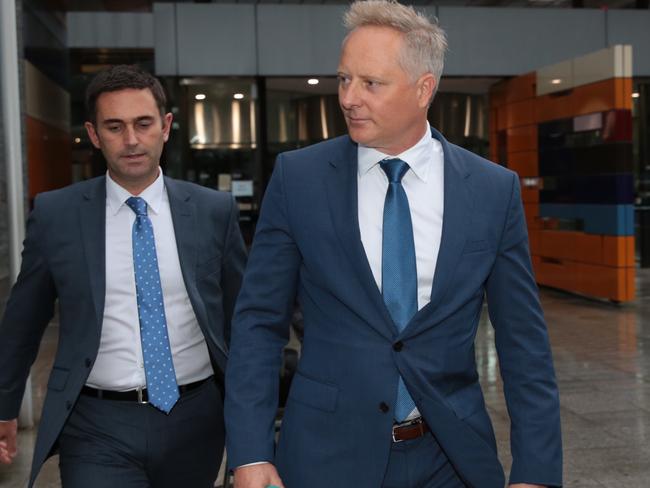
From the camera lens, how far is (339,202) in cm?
229

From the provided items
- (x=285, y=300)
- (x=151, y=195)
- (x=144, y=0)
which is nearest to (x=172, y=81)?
(x=144, y=0)

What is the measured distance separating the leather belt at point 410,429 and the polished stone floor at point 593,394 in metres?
3.15

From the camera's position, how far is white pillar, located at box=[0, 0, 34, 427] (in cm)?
605

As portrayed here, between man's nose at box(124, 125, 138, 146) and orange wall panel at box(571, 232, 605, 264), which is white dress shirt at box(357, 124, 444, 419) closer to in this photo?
man's nose at box(124, 125, 138, 146)

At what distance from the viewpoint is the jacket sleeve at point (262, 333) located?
7.22 feet

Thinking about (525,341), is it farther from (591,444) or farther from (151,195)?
(591,444)

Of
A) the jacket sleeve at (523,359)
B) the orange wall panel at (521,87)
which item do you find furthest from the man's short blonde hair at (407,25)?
the orange wall panel at (521,87)

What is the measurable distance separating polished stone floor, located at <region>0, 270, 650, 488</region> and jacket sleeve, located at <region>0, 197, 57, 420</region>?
239cm

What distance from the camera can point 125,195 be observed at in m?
3.08

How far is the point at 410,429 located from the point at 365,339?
0.81ft

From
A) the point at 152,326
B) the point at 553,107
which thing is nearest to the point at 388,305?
the point at 152,326

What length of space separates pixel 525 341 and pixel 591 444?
3.91m

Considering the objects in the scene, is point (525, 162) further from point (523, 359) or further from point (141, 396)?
point (523, 359)

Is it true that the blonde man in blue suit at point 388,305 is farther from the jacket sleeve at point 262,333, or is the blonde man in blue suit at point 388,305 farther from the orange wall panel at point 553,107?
the orange wall panel at point 553,107
